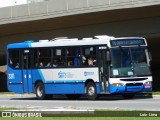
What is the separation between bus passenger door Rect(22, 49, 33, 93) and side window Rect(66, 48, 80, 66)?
2828mm

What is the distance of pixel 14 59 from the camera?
3089 cm

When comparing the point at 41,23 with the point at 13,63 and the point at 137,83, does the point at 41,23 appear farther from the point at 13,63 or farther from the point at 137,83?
the point at 137,83

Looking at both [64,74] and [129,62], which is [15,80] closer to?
[64,74]

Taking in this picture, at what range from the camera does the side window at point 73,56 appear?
90.9 ft

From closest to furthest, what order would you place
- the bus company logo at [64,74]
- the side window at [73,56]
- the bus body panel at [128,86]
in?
the bus body panel at [128,86] < the side window at [73,56] < the bus company logo at [64,74]

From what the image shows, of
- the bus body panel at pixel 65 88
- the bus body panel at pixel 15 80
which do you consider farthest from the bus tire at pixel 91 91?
the bus body panel at pixel 15 80

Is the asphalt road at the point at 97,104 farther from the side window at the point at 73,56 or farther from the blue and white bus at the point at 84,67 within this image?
the side window at the point at 73,56

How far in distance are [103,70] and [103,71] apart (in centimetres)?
5

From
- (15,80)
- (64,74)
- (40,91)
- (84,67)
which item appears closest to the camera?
(84,67)

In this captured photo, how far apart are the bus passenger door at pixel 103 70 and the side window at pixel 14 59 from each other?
5766 millimetres

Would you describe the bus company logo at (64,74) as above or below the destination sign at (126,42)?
below

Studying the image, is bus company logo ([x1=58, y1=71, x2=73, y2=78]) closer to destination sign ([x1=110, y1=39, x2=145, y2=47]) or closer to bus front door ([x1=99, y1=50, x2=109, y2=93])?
bus front door ([x1=99, y1=50, x2=109, y2=93])

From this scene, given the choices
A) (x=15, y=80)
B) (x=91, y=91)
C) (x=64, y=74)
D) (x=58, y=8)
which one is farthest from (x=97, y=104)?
→ (x=58, y=8)

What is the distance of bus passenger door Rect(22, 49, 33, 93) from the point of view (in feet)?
98.6
